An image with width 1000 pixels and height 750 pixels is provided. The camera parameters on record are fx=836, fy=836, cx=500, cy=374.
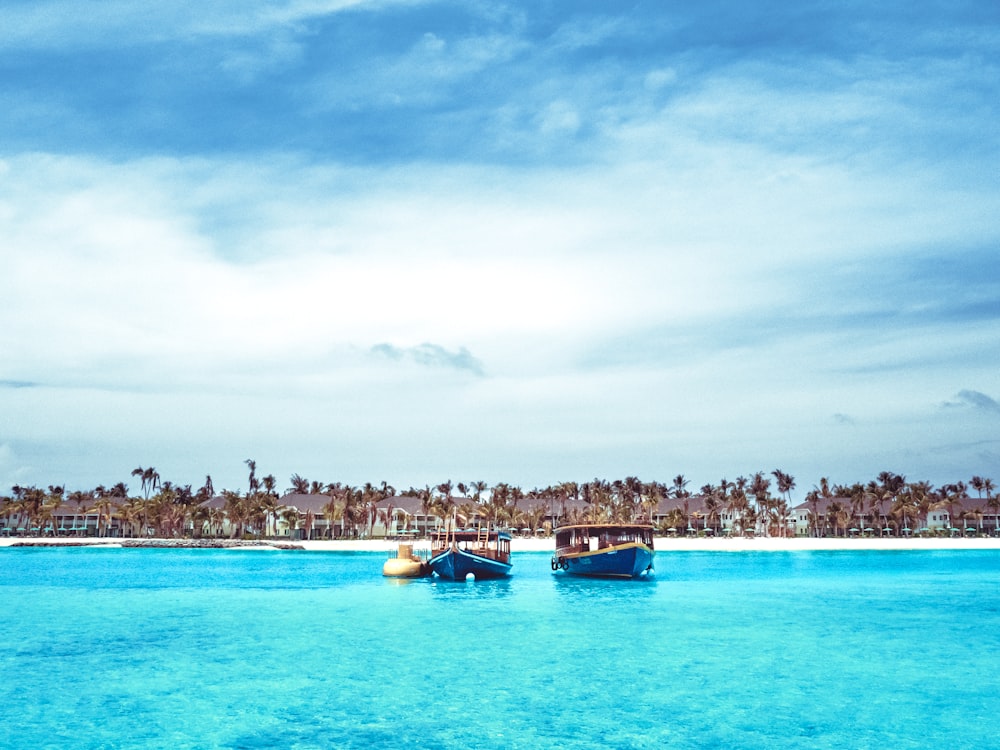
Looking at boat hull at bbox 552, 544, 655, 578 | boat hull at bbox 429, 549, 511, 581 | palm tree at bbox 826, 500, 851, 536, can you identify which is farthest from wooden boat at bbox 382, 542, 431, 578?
palm tree at bbox 826, 500, 851, 536

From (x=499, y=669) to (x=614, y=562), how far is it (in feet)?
110

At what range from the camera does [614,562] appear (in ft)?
192

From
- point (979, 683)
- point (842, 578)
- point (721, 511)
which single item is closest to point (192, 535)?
point (721, 511)

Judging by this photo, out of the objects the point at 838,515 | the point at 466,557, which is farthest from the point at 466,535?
the point at 838,515

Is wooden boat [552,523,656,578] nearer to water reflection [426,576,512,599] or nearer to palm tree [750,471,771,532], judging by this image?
water reflection [426,576,512,599]

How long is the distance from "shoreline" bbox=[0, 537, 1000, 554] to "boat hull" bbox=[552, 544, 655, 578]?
6085 cm


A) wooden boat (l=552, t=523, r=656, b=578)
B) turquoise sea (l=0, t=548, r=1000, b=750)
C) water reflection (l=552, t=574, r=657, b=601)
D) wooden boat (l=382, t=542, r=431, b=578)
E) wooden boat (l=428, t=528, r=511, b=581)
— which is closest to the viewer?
turquoise sea (l=0, t=548, r=1000, b=750)

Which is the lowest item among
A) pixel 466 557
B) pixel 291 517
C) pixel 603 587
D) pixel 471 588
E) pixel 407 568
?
pixel 603 587

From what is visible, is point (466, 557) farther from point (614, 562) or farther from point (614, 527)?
point (614, 527)

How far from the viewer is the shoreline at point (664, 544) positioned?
12144cm

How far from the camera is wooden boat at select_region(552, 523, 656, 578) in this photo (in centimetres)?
5819

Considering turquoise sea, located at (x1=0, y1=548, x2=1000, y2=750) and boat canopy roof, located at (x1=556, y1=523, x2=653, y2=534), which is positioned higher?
boat canopy roof, located at (x1=556, y1=523, x2=653, y2=534)

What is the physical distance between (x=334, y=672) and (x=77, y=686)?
7194mm

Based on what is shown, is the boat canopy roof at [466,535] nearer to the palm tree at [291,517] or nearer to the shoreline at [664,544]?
the shoreline at [664,544]
